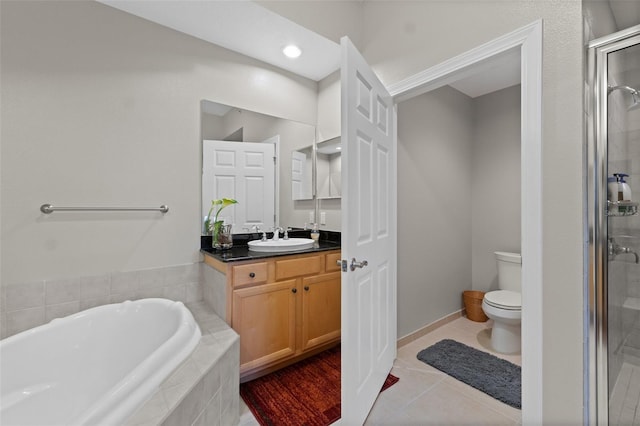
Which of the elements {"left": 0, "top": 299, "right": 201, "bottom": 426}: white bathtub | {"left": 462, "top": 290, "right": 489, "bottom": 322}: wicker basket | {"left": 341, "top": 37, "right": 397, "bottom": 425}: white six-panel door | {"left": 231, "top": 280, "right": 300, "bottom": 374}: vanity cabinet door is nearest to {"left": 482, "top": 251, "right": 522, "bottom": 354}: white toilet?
{"left": 462, "top": 290, "right": 489, "bottom": 322}: wicker basket

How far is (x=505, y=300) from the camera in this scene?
2.27 metres

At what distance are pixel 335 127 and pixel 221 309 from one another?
72.6 inches

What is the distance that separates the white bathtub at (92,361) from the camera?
3.66 ft

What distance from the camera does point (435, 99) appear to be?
2727mm

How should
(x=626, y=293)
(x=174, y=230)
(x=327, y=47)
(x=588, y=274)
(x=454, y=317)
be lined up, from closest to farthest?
(x=588, y=274) < (x=626, y=293) < (x=174, y=230) < (x=327, y=47) < (x=454, y=317)

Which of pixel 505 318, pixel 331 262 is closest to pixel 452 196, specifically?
pixel 505 318

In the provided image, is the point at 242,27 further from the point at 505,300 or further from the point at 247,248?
the point at 505,300

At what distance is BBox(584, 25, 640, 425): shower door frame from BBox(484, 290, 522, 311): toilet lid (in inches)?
37.1

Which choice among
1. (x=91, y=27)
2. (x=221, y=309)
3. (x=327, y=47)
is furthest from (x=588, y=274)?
(x=91, y=27)

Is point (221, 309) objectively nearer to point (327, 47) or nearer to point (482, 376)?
point (482, 376)

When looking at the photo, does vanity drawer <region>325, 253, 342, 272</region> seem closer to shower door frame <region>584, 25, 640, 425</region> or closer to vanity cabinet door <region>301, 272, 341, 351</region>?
vanity cabinet door <region>301, 272, 341, 351</region>

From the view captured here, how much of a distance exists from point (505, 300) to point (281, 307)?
1.78 meters

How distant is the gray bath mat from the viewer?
179cm

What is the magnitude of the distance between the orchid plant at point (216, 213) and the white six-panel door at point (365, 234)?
119cm
